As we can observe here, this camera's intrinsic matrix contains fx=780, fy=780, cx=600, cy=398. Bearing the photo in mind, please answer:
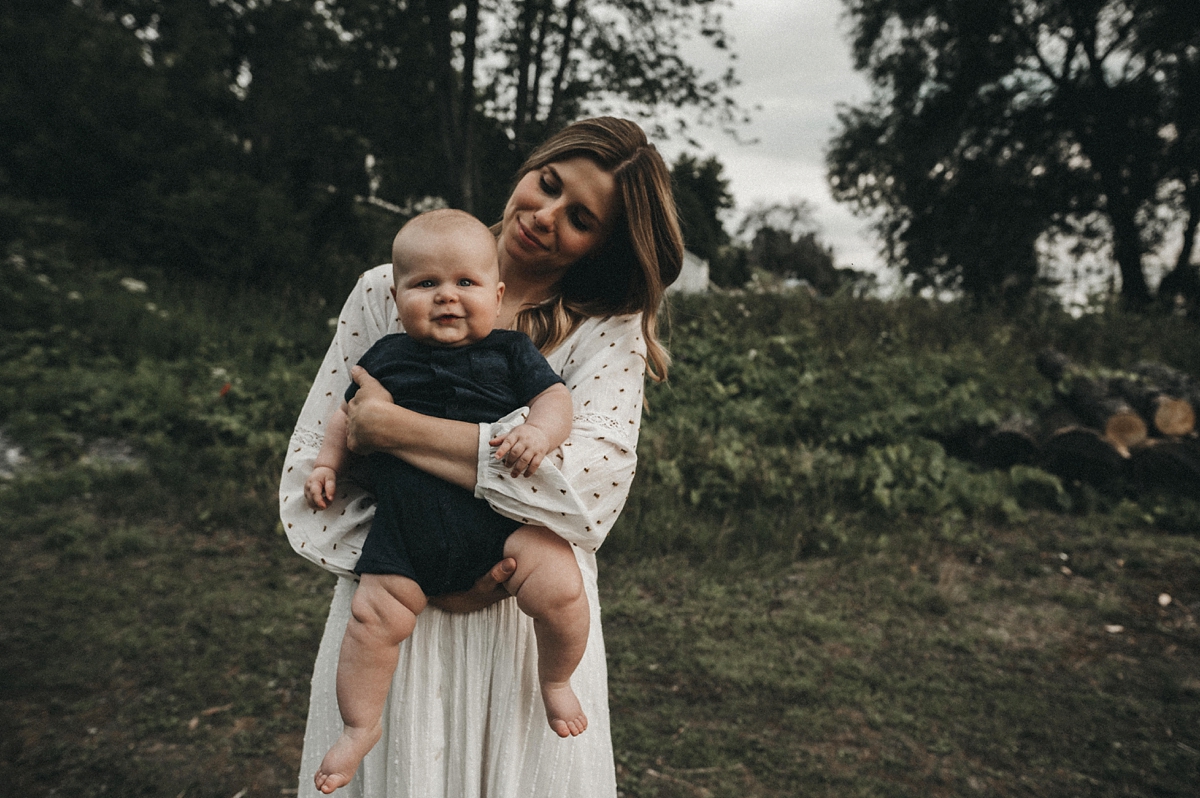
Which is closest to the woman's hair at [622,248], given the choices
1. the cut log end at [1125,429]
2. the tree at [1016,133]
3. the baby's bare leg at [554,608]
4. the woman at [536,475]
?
the woman at [536,475]

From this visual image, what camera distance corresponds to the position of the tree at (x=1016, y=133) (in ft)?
44.3

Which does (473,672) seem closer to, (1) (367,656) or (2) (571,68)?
(1) (367,656)

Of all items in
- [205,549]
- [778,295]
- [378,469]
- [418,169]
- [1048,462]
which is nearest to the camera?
[378,469]

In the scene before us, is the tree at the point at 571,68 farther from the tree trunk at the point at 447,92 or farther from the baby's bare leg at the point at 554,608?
the baby's bare leg at the point at 554,608

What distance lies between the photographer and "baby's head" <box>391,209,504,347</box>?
1.49 meters

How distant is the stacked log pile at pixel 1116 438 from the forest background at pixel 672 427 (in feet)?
0.39

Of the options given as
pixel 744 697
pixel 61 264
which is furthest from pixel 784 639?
pixel 61 264

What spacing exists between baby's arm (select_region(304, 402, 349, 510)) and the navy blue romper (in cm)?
6

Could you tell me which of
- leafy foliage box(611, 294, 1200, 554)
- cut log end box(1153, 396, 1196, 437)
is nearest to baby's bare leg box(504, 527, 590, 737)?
leafy foliage box(611, 294, 1200, 554)

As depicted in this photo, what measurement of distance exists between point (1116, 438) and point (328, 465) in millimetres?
6256

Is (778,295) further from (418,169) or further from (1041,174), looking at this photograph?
(1041,174)

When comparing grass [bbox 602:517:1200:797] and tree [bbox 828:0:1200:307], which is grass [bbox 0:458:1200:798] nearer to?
grass [bbox 602:517:1200:797]

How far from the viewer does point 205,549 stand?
4.63 metres

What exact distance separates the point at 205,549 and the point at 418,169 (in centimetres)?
893
